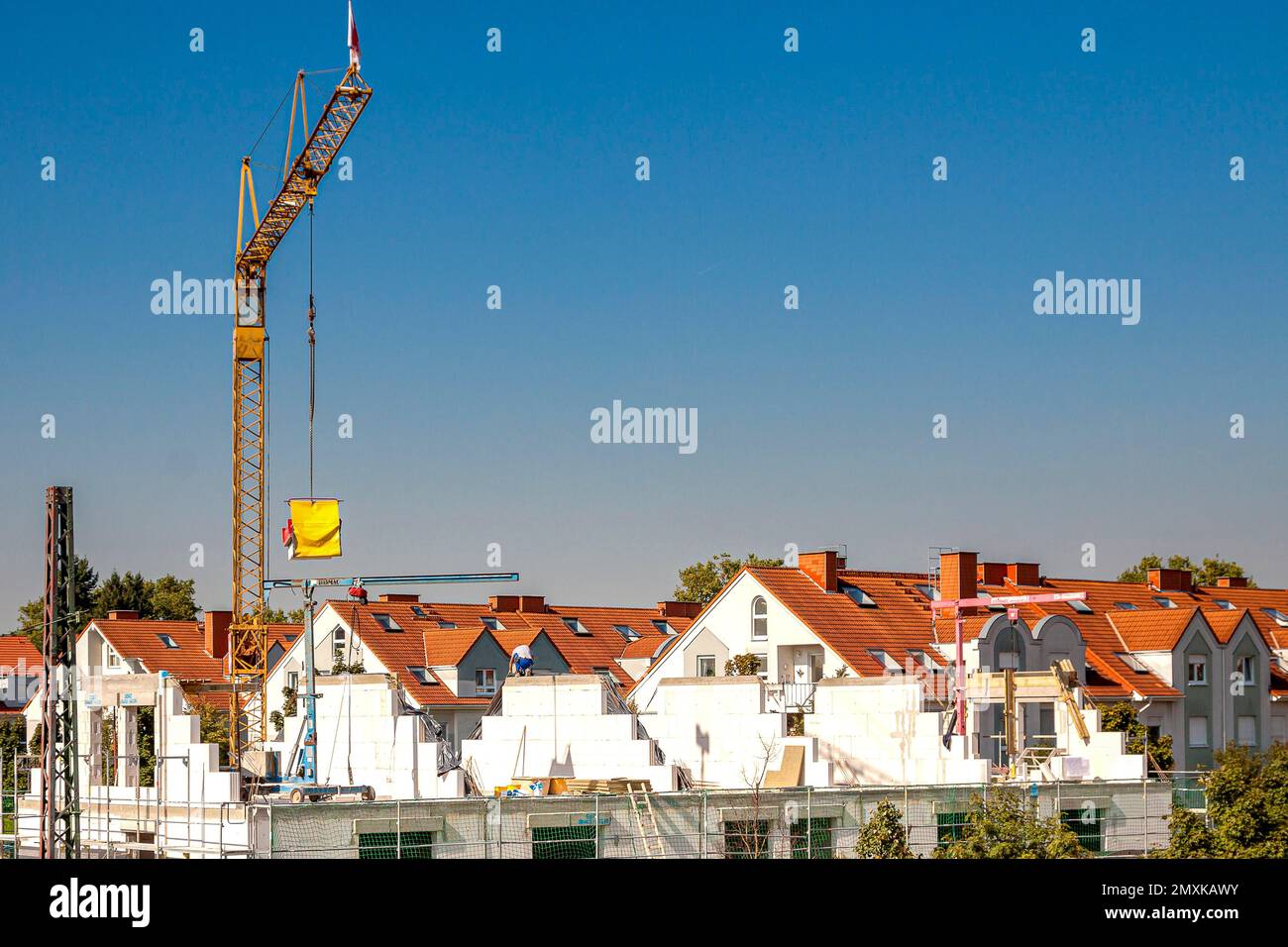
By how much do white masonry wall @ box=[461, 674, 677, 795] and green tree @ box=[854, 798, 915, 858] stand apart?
644 centimetres

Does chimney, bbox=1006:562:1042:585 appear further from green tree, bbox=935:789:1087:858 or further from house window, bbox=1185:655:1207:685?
green tree, bbox=935:789:1087:858

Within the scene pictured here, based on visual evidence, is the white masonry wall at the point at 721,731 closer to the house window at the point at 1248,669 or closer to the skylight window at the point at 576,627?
the house window at the point at 1248,669

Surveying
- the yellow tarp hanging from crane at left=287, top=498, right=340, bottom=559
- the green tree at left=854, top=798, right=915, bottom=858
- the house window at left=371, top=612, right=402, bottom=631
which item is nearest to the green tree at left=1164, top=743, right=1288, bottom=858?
the green tree at left=854, top=798, right=915, bottom=858

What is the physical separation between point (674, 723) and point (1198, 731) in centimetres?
2788

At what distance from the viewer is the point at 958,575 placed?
65.6m

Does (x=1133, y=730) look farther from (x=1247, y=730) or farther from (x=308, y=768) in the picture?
(x=308, y=768)

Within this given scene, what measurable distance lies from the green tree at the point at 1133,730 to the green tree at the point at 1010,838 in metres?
21.2

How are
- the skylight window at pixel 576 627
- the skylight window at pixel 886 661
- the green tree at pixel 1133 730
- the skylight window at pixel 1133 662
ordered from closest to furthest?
1. the green tree at pixel 1133 730
2. the skylight window at pixel 886 661
3. the skylight window at pixel 1133 662
4. the skylight window at pixel 576 627

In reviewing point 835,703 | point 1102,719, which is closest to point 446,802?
point 835,703

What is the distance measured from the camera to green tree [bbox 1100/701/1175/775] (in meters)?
57.4

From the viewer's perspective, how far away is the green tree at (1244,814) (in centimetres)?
3325

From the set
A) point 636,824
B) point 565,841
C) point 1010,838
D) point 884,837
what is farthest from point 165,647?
point 1010,838

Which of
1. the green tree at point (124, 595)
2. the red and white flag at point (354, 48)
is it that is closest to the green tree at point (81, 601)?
the green tree at point (124, 595)
